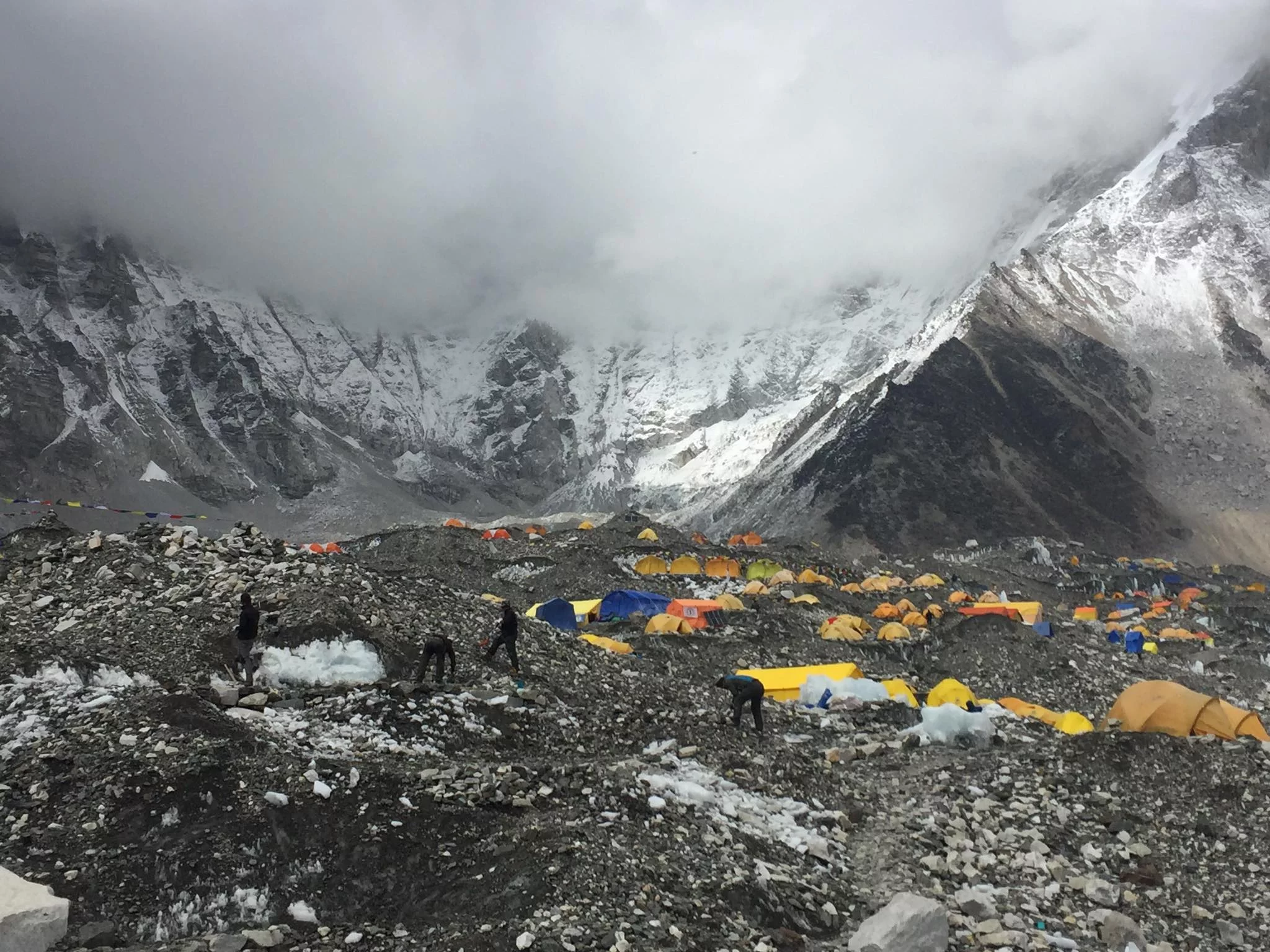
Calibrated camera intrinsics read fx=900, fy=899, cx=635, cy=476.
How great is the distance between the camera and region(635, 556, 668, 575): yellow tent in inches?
2082

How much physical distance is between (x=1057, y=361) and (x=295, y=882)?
6060 inches

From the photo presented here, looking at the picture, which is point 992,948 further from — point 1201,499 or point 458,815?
point 1201,499

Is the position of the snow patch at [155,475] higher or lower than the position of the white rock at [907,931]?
higher

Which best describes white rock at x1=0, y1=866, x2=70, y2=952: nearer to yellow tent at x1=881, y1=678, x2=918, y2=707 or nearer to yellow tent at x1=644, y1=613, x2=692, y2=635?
yellow tent at x1=881, y1=678, x2=918, y2=707

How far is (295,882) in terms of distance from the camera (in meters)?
9.81

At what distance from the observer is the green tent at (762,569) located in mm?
55062

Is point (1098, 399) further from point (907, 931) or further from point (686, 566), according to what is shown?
point (907, 931)

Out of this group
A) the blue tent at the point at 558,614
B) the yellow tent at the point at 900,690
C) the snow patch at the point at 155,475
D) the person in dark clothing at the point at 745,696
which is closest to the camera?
the person in dark clothing at the point at 745,696

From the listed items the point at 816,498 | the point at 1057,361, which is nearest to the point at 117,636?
the point at 816,498

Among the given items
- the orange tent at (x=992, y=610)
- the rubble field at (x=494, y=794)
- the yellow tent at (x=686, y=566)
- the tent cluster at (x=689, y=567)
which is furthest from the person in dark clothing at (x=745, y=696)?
the yellow tent at (x=686, y=566)

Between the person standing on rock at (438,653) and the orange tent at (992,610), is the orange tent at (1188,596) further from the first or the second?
the person standing on rock at (438,653)

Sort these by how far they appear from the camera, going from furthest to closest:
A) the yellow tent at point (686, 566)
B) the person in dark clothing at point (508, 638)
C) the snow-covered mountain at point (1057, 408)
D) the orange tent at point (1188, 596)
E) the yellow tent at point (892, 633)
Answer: the snow-covered mountain at point (1057, 408)
the orange tent at point (1188, 596)
the yellow tent at point (686, 566)
the yellow tent at point (892, 633)
the person in dark clothing at point (508, 638)

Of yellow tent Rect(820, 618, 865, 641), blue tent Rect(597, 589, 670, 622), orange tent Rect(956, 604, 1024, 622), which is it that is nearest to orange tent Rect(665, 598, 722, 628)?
blue tent Rect(597, 589, 670, 622)

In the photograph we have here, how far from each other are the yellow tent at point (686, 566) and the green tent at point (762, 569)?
10.3ft
